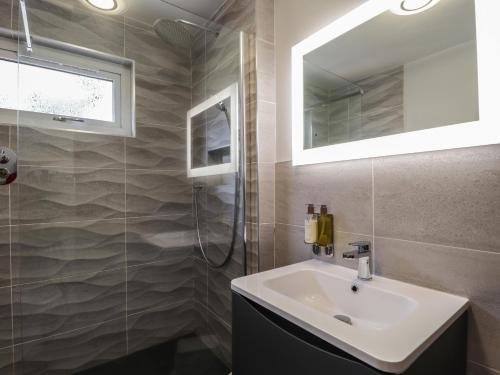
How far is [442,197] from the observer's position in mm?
795

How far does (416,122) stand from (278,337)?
84 centimetres

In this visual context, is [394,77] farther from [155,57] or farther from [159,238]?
[159,238]

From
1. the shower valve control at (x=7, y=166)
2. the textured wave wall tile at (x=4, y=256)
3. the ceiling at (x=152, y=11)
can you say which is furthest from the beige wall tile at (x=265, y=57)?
the textured wave wall tile at (x=4, y=256)

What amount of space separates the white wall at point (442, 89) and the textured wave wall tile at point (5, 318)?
1.98 metres

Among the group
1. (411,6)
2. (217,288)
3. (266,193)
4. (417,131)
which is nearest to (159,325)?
(217,288)

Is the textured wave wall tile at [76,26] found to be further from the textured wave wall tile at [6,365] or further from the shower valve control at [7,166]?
the textured wave wall tile at [6,365]

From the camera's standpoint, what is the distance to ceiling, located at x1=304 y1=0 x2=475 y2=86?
0.81 meters

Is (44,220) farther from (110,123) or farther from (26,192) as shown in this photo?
(110,123)

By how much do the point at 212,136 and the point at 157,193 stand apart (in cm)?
43

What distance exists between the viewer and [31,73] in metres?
1.10

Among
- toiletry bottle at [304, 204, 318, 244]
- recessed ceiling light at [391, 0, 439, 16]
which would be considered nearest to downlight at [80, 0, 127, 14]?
recessed ceiling light at [391, 0, 439, 16]

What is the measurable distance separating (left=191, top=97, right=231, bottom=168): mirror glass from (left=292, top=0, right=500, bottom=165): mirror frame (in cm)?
38

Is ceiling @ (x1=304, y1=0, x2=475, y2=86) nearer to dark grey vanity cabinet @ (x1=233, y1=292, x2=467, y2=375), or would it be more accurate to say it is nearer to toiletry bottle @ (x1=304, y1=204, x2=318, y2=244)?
toiletry bottle @ (x1=304, y1=204, x2=318, y2=244)

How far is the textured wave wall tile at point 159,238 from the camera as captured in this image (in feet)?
4.28
